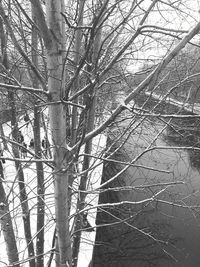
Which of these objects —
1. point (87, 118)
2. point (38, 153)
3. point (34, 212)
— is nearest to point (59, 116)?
point (87, 118)

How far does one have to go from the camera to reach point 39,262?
5109 mm

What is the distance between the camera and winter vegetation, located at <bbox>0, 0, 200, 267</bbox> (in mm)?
1967

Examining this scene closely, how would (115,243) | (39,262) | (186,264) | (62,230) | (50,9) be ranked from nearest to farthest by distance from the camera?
(50,9) < (62,230) < (39,262) < (186,264) < (115,243)

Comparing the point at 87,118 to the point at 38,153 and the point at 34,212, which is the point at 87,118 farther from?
the point at 34,212

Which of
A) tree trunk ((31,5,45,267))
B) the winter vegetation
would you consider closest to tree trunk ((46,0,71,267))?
the winter vegetation

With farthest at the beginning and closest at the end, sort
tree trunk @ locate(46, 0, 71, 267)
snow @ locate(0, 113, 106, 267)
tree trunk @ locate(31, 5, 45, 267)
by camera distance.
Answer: tree trunk @ locate(31, 5, 45, 267)
snow @ locate(0, 113, 106, 267)
tree trunk @ locate(46, 0, 71, 267)

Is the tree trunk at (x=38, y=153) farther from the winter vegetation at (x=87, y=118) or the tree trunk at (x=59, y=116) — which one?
the tree trunk at (x=59, y=116)

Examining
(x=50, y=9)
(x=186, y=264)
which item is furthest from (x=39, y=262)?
(x=186, y=264)

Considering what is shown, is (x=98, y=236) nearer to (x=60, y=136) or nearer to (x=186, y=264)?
(x=186, y=264)

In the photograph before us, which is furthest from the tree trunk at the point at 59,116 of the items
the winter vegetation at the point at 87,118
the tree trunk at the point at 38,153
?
the tree trunk at the point at 38,153

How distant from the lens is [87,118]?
7.55 feet

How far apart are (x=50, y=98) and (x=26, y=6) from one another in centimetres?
237

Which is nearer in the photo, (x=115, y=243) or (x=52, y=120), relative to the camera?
(x=52, y=120)

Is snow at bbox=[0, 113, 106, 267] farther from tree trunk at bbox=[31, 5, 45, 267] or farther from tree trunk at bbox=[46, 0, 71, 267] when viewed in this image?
tree trunk at bbox=[46, 0, 71, 267]
